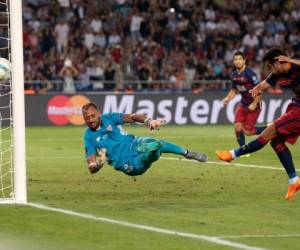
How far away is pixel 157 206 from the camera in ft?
42.9

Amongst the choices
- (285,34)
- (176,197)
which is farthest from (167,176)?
(285,34)

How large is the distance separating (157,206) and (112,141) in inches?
47.2

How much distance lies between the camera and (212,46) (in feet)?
124

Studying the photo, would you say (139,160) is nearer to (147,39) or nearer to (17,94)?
(17,94)

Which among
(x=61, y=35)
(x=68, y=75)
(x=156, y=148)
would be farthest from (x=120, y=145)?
(x=61, y=35)

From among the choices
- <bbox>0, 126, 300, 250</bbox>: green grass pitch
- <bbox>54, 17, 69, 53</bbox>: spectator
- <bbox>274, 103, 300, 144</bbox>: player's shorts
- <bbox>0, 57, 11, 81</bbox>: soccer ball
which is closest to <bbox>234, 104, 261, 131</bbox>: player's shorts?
<bbox>0, 126, 300, 250</bbox>: green grass pitch

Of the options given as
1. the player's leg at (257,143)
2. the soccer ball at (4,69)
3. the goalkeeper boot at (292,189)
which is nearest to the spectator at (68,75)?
the player's leg at (257,143)

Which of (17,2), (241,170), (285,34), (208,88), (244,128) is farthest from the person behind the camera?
(285,34)

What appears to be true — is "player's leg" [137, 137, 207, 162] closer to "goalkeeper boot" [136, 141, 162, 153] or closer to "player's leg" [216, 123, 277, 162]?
"goalkeeper boot" [136, 141, 162, 153]

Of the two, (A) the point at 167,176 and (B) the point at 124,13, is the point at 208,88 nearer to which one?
(B) the point at 124,13

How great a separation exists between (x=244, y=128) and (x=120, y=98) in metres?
11.0

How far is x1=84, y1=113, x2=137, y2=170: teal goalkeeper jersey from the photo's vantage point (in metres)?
13.6

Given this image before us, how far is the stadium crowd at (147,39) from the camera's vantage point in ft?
114

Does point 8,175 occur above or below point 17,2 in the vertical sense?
below
